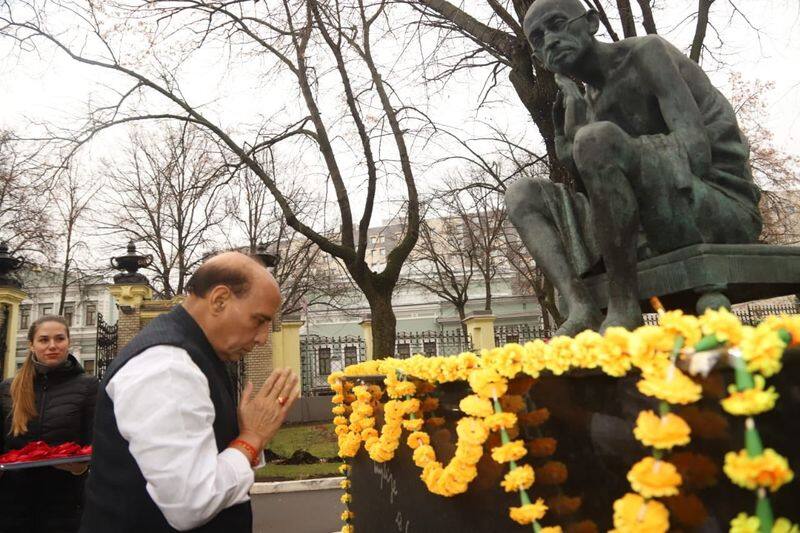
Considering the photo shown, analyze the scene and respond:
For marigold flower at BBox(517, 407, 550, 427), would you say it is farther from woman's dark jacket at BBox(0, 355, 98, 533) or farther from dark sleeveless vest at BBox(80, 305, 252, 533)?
woman's dark jacket at BBox(0, 355, 98, 533)

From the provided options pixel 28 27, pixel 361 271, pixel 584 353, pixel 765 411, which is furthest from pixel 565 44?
pixel 28 27

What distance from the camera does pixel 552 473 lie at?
5.45 feet

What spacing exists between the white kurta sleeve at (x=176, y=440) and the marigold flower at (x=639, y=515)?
1042 millimetres

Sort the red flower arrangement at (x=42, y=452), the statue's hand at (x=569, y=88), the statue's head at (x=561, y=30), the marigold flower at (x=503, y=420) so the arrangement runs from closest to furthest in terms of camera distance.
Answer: the marigold flower at (x=503, y=420) < the statue's head at (x=561, y=30) < the statue's hand at (x=569, y=88) < the red flower arrangement at (x=42, y=452)

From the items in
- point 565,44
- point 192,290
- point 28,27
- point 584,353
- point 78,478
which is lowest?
point 78,478

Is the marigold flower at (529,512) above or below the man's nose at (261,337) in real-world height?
below

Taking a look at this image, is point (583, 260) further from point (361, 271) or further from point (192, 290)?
point (361, 271)

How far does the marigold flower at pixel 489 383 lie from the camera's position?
5.58 feet

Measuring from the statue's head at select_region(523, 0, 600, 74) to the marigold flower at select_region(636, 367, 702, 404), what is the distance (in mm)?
1756

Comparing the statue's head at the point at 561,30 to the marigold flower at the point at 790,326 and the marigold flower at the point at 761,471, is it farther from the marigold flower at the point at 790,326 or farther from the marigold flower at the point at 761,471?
the marigold flower at the point at 761,471

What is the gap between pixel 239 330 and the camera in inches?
81.4

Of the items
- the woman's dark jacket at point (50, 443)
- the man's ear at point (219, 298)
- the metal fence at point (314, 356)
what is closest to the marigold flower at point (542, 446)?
the man's ear at point (219, 298)

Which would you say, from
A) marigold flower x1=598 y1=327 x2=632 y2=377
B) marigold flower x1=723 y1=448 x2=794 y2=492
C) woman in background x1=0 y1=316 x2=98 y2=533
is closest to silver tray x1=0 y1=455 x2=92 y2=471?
woman in background x1=0 y1=316 x2=98 y2=533

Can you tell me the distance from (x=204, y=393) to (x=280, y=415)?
1.30 feet
